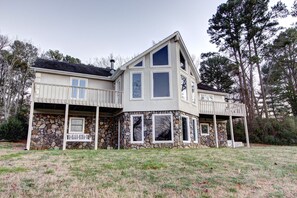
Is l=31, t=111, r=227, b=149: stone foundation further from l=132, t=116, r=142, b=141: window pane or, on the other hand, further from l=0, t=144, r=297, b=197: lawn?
l=0, t=144, r=297, b=197: lawn

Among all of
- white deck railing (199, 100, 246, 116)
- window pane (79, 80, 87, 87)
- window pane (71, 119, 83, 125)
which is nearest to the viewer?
window pane (71, 119, 83, 125)

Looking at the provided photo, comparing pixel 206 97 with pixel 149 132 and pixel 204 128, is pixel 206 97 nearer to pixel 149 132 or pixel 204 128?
pixel 204 128

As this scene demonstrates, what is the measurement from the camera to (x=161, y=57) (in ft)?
43.3

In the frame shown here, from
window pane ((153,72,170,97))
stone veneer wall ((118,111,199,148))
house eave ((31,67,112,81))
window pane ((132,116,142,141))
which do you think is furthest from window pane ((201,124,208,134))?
house eave ((31,67,112,81))

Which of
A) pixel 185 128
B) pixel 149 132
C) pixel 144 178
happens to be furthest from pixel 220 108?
pixel 144 178

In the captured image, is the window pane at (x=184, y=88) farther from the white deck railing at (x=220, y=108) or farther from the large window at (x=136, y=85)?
the large window at (x=136, y=85)

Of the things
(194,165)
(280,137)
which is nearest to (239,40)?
(280,137)

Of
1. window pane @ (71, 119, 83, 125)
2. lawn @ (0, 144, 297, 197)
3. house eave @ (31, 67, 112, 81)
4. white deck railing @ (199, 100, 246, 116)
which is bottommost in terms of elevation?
lawn @ (0, 144, 297, 197)

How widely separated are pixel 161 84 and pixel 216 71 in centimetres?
1580

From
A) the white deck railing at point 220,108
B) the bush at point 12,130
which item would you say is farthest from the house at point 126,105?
the bush at point 12,130

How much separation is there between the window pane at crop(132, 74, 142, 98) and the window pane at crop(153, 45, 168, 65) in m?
1.43

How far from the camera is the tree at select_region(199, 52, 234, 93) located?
25.2 m

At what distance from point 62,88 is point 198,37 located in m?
17.1

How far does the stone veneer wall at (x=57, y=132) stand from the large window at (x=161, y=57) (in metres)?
5.25
